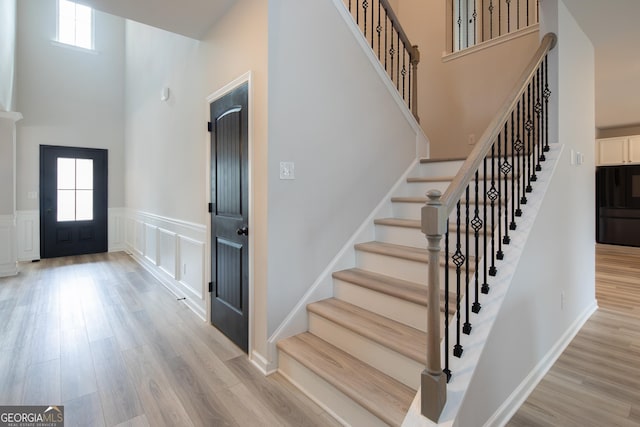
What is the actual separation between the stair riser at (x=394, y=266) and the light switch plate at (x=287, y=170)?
0.89 metres

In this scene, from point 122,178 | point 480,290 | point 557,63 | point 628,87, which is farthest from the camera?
point 122,178

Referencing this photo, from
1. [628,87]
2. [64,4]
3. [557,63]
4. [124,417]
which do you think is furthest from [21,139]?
[628,87]

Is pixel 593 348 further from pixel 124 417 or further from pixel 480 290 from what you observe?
pixel 124 417

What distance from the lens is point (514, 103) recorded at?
6.27 feet

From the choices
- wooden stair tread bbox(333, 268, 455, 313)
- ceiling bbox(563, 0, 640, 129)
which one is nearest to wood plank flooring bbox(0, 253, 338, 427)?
wooden stair tread bbox(333, 268, 455, 313)

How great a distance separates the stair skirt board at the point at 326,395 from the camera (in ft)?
5.47

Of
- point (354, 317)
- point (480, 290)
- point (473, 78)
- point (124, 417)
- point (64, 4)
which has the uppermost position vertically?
point (64, 4)

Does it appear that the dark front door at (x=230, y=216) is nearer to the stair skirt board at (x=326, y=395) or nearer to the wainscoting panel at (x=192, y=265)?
the wainscoting panel at (x=192, y=265)

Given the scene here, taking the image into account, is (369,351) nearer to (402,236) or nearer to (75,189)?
(402,236)

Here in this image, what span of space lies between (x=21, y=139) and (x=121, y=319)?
197 inches

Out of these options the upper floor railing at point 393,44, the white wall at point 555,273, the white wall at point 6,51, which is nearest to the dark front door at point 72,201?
the white wall at point 6,51

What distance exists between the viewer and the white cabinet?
706 centimetres

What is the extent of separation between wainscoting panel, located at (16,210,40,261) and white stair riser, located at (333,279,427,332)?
640 centimetres

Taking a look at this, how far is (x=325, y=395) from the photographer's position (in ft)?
6.16
